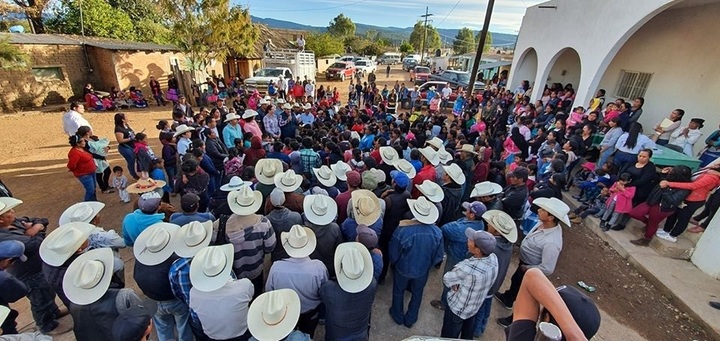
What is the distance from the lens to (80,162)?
17.1 ft

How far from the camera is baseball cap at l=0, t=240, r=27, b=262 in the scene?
98.3 inches

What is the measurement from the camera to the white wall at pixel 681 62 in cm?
761

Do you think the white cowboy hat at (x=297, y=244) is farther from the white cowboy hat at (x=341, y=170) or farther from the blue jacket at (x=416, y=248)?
the white cowboy hat at (x=341, y=170)

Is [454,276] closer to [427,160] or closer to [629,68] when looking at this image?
[427,160]

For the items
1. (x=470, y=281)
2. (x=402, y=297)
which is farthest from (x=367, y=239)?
(x=402, y=297)

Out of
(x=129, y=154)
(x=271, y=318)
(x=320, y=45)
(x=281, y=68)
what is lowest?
(x=129, y=154)

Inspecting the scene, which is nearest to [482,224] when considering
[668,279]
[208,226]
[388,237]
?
[388,237]

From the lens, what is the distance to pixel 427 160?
5113 millimetres

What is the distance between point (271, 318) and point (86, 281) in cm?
131

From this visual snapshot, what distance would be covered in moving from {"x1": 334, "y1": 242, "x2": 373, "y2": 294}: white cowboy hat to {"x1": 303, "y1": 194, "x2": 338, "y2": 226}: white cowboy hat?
71cm

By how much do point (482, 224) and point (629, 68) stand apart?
10652 millimetres

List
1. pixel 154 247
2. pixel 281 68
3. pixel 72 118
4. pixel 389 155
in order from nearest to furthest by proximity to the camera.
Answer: pixel 154 247 < pixel 389 155 < pixel 72 118 < pixel 281 68

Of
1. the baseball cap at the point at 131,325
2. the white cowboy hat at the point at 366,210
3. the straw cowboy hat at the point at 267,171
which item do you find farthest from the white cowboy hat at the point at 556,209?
the baseball cap at the point at 131,325

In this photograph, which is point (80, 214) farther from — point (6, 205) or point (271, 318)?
point (271, 318)
